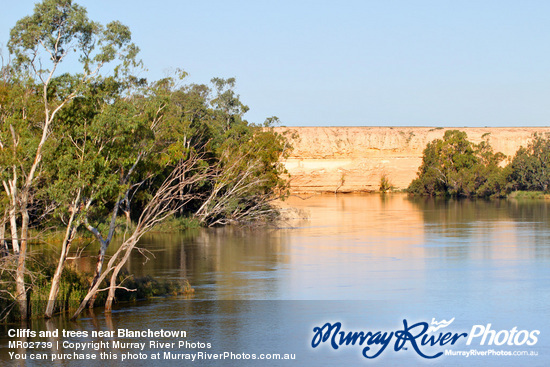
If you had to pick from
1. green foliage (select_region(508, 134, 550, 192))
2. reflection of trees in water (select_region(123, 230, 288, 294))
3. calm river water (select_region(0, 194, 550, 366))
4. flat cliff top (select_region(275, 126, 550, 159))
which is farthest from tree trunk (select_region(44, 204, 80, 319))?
flat cliff top (select_region(275, 126, 550, 159))

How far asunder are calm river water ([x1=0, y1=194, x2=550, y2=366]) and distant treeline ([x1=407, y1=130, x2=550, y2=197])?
1189 inches

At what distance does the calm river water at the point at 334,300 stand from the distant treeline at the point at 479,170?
3019 cm

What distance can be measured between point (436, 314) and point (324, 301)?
253 centimetres

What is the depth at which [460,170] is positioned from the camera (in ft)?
194

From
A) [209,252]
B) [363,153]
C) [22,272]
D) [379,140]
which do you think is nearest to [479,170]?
[363,153]

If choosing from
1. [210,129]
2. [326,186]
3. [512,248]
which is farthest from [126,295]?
[326,186]

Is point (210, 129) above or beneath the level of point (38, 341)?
above

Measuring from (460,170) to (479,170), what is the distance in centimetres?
168

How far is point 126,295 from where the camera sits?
15188 mm

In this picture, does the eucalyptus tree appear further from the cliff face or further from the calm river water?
the cliff face

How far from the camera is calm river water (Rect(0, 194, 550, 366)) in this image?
38.8ft

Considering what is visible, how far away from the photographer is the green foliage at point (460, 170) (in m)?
57.8

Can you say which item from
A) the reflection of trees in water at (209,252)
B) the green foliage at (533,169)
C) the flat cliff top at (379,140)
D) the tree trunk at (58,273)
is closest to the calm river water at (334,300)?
the reflection of trees in water at (209,252)

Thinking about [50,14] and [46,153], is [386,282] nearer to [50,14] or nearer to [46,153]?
[46,153]
